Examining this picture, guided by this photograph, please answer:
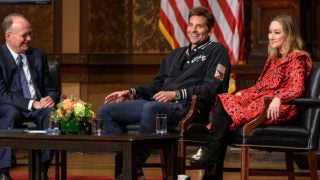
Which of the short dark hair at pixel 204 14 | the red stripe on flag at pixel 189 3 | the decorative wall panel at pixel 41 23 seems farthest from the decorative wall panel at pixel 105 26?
the short dark hair at pixel 204 14

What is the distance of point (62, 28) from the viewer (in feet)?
27.5

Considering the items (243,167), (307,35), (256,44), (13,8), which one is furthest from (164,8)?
(243,167)

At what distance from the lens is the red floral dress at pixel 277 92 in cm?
489

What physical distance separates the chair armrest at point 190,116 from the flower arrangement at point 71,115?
0.75 m

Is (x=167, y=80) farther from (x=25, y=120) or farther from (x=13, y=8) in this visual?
(x=13, y=8)

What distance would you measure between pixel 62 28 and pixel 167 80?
120 inches

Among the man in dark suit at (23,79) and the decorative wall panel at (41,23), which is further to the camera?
the decorative wall panel at (41,23)

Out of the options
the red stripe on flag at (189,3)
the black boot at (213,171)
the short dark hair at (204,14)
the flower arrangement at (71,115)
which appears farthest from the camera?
the red stripe on flag at (189,3)

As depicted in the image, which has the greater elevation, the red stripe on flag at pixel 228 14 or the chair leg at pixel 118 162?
the red stripe on flag at pixel 228 14

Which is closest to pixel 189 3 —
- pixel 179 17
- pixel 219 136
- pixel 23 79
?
pixel 179 17

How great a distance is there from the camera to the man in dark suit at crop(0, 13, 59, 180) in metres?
5.48

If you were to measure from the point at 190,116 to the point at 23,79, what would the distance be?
53.3 inches

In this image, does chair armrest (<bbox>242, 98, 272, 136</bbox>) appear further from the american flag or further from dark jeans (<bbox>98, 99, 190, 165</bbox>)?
the american flag

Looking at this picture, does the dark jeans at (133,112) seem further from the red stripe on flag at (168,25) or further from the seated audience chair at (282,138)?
the red stripe on flag at (168,25)
